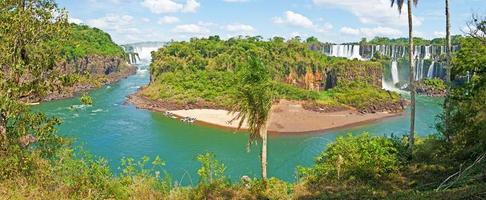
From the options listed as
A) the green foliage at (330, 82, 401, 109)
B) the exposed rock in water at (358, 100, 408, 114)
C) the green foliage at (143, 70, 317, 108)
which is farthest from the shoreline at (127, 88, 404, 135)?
the green foliage at (330, 82, 401, 109)

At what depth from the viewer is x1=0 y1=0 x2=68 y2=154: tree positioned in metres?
11.6

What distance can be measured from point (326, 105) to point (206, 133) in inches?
993

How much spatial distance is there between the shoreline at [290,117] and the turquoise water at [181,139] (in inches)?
80.0

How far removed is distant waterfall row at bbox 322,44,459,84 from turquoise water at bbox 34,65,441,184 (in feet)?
50.8

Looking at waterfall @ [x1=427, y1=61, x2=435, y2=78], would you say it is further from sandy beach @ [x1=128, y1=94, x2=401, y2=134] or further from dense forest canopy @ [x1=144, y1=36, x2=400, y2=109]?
sandy beach @ [x1=128, y1=94, x2=401, y2=134]

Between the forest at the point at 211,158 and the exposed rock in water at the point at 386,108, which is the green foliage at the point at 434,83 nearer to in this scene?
the exposed rock in water at the point at 386,108

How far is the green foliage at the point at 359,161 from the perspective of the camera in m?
19.0

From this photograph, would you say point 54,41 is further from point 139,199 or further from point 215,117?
point 215,117

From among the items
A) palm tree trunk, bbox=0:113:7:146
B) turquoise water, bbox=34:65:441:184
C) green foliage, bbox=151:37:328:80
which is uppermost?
green foliage, bbox=151:37:328:80

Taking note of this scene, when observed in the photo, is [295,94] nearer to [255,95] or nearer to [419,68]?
[419,68]

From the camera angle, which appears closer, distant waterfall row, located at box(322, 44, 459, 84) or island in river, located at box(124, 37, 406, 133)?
island in river, located at box(124, 37, 406, 133)

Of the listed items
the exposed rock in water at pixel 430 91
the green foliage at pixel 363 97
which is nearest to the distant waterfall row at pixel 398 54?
the exposed rock in water at pixel 430 91

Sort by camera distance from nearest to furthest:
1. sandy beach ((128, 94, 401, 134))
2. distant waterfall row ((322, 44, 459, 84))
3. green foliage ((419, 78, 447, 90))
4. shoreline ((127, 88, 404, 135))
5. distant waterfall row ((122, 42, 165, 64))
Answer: shoreline ((127, 88, 404, 135)), sandy beach ((128, 94, 401, 134)), green foliage ((419, 78, 447, 90)), distant waterfall row ((322, 44, 459, 84)), distant waterfall row ((122, 42, 165, 64))

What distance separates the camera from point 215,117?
66.5 m
